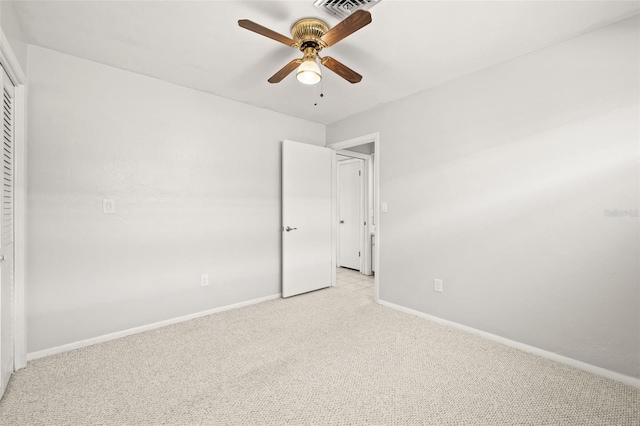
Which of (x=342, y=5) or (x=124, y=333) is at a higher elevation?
(x=342, y=5)

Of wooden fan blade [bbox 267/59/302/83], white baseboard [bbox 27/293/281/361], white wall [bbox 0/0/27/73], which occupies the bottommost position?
white baseboard [bbox 27/293/281/361]

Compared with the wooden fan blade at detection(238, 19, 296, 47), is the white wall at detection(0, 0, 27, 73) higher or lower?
higher

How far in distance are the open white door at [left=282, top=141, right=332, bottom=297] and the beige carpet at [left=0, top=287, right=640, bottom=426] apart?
1110 mm

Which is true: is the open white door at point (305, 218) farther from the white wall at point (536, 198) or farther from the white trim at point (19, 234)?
the white trim at point (19, 234)

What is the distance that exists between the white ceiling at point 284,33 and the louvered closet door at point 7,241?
0.60m

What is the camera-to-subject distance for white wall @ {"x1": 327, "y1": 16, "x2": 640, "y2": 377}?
1934mm

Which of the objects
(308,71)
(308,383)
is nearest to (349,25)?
(308,71)

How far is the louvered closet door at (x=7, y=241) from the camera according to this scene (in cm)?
175

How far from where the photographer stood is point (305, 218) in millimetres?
3816

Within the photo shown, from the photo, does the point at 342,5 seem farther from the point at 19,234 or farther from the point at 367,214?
the point at 367,214

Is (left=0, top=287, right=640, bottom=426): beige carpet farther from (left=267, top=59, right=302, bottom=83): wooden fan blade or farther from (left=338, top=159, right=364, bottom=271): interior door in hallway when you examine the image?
(left=338, top=159, right=364, bottom=271): interior door in hallway

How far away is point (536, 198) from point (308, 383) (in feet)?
7.16

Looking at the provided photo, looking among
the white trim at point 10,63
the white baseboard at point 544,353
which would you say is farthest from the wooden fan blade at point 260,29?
the white baseboard at point 544,353

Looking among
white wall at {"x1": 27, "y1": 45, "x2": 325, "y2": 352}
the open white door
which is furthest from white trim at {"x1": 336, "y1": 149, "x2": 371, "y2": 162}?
white wall at {"x1": 27, "y1": 45, "x2": 325, "y2": 352}
